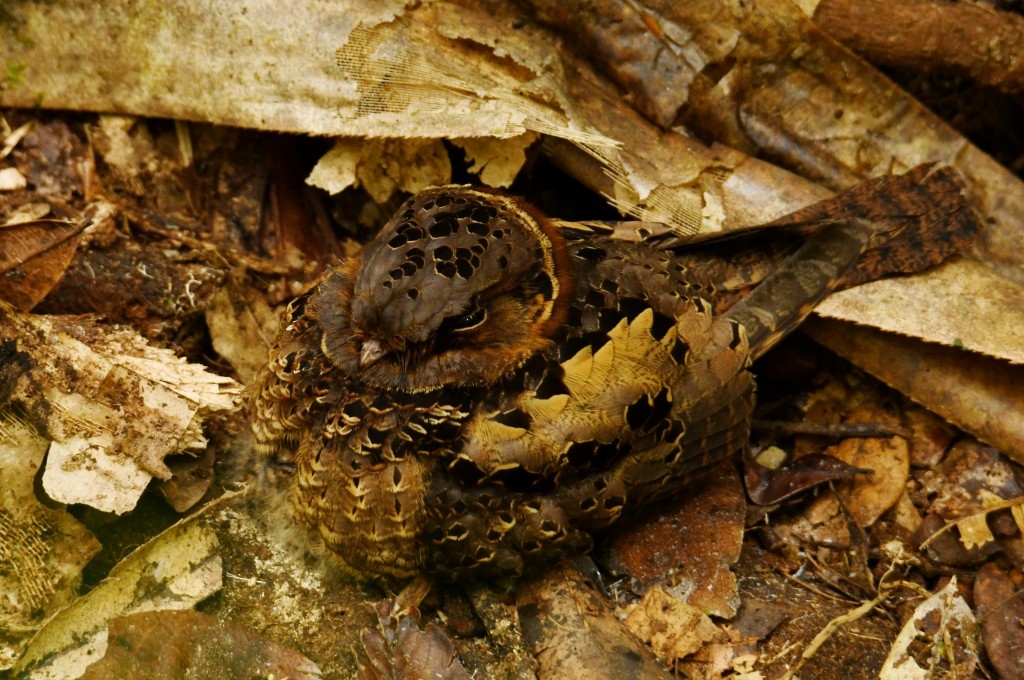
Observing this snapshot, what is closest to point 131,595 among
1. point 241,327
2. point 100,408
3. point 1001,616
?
point 100,408

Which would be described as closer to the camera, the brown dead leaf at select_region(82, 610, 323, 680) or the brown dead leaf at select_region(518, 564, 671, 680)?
the brown dead leaf at select_region(82, 610, 323, 680)

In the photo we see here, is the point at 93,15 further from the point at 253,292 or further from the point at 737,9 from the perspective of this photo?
the point at 737,9

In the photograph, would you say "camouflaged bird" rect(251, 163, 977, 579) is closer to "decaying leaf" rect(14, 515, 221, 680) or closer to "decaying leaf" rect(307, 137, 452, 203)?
"decaying leaf" rect(14, 515, 221, 680)

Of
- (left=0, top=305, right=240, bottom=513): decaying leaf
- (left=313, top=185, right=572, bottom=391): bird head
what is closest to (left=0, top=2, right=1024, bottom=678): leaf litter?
(left=0, top=305, right=240, bottom=513): decaying leaf

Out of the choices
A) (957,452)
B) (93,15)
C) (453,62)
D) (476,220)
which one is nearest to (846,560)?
(957,452)

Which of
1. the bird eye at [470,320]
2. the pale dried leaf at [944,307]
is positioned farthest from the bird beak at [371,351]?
the pale dried leaf at [944,307]

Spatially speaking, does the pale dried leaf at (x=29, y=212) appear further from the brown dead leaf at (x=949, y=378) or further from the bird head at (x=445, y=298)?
the brown dead leaf at (x=949, y=378)
